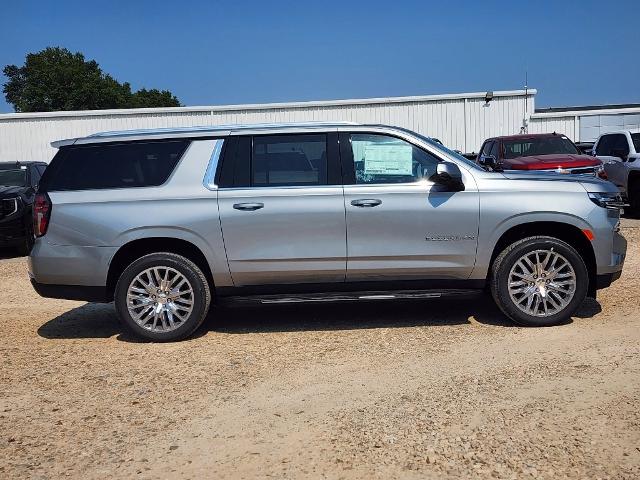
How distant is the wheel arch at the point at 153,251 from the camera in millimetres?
6340

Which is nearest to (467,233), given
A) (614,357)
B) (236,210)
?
(614,357)

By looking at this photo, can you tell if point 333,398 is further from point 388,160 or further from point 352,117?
point 352,117

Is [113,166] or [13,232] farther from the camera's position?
[13,232]

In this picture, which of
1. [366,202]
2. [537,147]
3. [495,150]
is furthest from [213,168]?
[495,150]

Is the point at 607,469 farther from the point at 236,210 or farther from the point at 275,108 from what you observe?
the point at 275,108

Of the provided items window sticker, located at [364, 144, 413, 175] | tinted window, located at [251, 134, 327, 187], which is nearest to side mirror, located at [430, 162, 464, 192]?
window sticker, located at [364, 144, 413, 175]

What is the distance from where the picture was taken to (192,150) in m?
6.38

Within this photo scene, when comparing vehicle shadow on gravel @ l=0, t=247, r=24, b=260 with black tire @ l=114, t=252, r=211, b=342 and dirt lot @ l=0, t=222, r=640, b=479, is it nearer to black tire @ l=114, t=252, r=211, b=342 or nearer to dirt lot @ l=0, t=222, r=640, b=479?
dirt lot @ l=0, t=222, r=640, b=479

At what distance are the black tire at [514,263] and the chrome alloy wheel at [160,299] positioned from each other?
2714 millimetres

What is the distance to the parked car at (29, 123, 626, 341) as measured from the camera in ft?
20.3

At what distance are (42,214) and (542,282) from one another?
447 cm

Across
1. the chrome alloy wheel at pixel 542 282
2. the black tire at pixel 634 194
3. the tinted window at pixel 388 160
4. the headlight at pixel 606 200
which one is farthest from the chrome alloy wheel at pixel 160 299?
the black tire at pixel 634 194

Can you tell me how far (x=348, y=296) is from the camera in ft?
20.5

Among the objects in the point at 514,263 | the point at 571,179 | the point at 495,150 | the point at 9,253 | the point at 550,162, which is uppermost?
the point at 495,150
